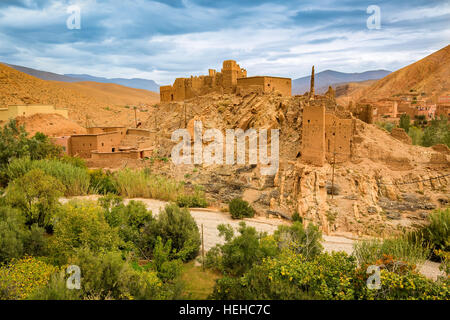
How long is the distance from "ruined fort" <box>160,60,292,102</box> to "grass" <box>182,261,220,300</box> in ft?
61.0

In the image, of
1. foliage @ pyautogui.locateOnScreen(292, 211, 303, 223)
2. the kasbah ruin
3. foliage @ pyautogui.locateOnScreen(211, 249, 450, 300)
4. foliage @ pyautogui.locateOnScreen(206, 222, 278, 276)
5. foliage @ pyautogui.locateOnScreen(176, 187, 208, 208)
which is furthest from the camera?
foliage @ pyautogui.locateOnScreen(176, 187, 208, 208)

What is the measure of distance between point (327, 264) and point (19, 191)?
33.5ft

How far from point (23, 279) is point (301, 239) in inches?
278

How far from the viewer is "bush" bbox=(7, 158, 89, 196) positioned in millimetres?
15805

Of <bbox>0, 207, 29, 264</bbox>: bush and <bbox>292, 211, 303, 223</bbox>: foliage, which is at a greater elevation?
<bbox>0, 207, 29, 264</bbox>: bush

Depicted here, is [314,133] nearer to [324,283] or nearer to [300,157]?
[300,157]

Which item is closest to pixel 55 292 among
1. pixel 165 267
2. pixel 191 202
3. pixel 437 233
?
pixel 165 267

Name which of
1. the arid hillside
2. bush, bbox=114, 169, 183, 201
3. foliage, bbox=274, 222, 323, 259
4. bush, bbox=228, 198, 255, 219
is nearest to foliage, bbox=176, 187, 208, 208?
bush, bbox=114, 169, 183, 201

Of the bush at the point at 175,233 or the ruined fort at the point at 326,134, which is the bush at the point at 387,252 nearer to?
the bush at the point at 175,233

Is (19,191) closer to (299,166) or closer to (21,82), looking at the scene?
(299,166)

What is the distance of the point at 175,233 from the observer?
33.5 ft

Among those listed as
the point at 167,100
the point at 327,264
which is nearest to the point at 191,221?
the point at 327,264

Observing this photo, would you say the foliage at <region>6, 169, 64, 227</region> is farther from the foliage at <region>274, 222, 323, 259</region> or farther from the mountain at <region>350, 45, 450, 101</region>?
the mountain at <region>350, 45, 450, 101</region>

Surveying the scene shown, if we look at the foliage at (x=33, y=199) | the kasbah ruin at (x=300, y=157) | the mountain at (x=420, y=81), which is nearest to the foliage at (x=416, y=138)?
the kasbah ruin at (x=300, y=157)
